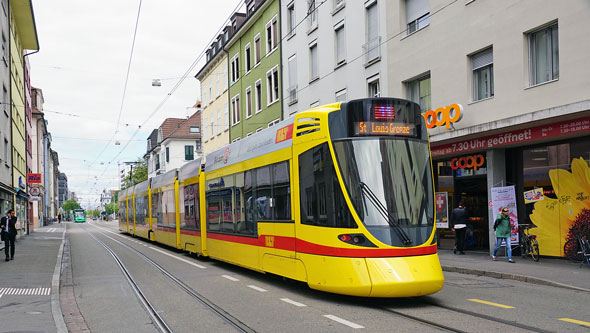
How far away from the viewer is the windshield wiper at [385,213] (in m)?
8.41

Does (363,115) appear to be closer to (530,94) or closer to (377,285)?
(377,285)

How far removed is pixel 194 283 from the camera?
11.7m

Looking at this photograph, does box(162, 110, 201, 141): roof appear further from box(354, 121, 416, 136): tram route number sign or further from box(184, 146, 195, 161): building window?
box(354, 121, 416, 136): tram route number sign

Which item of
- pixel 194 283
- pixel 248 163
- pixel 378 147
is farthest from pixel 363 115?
pixel 194 283

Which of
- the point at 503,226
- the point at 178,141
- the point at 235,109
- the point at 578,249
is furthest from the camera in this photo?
the point at 178,141

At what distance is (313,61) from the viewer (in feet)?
90.4

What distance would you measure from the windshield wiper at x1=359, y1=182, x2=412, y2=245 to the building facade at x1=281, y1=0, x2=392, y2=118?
13.1 meters

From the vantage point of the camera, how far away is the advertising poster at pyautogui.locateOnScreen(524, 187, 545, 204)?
51.8 feet

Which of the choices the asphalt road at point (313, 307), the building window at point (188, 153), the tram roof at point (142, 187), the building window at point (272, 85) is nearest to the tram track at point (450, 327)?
the asphalt road at point (313, 307)

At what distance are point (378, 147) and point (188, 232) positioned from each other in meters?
10.4

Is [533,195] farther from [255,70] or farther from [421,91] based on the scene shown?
[255,70]

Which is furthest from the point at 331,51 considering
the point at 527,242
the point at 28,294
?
the point at 28,294

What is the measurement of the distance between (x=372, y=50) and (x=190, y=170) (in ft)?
29.2

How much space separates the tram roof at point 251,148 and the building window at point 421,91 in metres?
7.98
